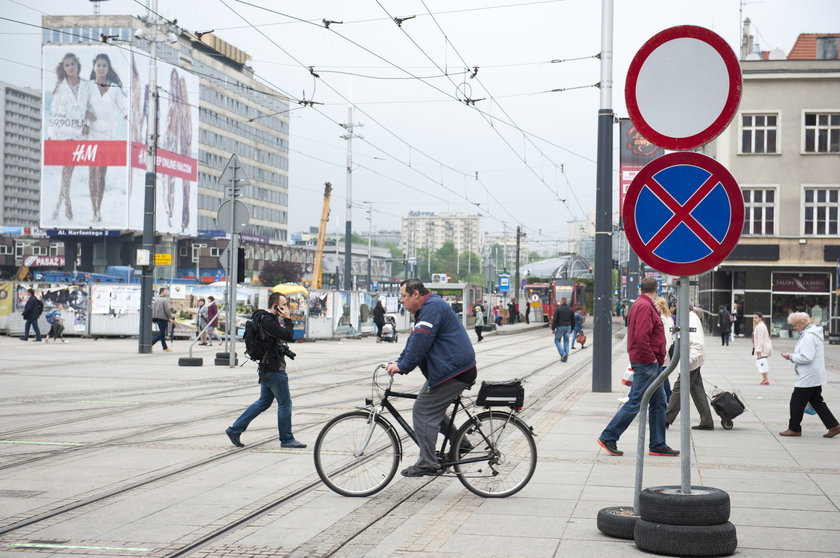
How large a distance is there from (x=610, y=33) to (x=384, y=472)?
38.9 ft

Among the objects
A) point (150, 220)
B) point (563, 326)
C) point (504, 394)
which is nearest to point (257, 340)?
point (504, 394)

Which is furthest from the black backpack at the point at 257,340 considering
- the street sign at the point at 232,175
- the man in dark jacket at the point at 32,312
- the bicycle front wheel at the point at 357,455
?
the man in dark jacket at the point at 32,312

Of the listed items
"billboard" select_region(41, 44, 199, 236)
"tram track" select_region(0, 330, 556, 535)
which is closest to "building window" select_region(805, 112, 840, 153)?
"tram track" select_region(0, 330, 556, 535)

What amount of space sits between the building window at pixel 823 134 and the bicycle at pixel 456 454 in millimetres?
40496

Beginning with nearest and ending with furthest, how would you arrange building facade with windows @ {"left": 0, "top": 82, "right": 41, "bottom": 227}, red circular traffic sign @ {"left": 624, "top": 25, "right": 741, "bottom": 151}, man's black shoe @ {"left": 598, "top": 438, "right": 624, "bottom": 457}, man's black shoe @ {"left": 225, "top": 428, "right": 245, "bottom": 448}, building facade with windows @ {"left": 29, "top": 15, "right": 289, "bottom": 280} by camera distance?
red circular traffic sign @ {"left": 624, "top": 25, "right": 741, "bottom": 151}, man's black shoe @ {"left": 598, "top": 438, "right": 624, "bottom": 457}, man's black shoe @ {"left": 225, "top": 428, "right": 245, "bottom": 448}, building facade with windows @ {"left": 29, "top": 15, "right": 289, "bottom": 280}, building facade with windows @ {"left": 0, "top": 82, "right": 41, "bottom": 227}

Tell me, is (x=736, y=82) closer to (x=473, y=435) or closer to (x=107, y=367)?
(x=473, y=435)

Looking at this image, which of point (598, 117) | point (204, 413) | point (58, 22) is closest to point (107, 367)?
point (204, 413)

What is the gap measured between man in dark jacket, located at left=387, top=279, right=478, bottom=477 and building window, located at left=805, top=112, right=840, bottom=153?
40.7 m

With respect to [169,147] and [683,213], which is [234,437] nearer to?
[683,213]

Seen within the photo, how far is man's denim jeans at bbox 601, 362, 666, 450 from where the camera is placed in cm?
1013

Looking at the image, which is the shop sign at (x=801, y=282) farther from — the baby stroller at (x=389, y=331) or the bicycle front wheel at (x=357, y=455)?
the bicycle front wheel at (x=357, y=455)

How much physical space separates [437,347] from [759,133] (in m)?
40.6

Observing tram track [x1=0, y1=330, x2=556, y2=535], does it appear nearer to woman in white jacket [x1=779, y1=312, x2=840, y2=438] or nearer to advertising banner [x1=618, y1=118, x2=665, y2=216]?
woman in white jacket [x1=779, y1=312, x2=840, y2=438]

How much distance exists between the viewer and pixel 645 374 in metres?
10.4
